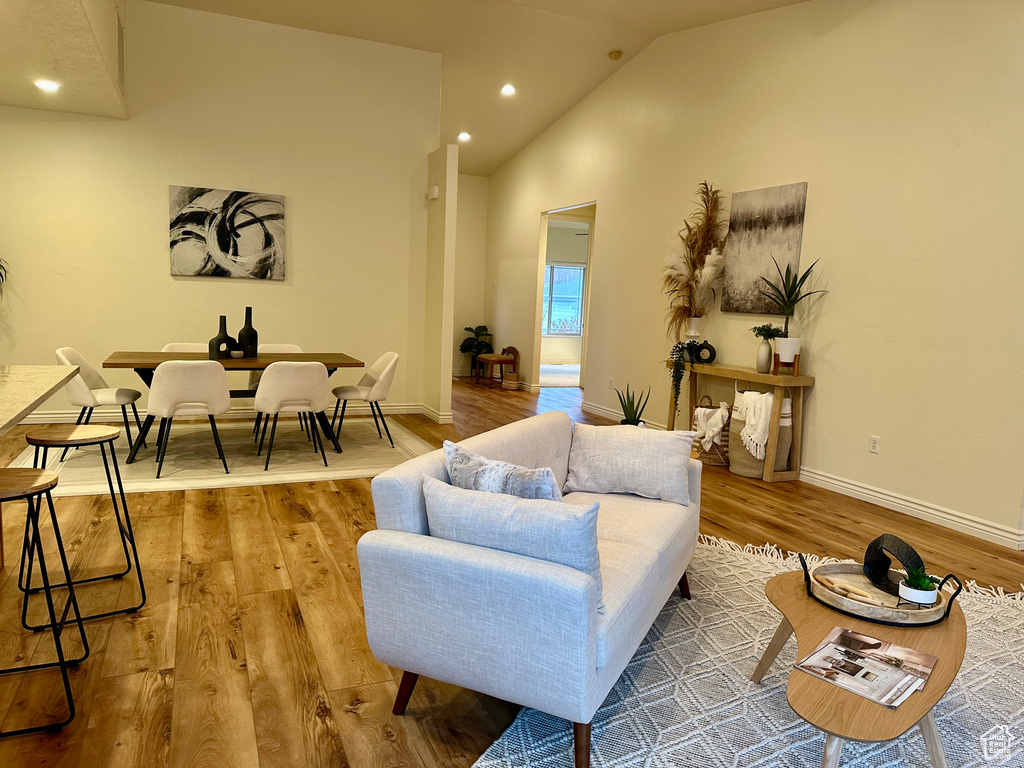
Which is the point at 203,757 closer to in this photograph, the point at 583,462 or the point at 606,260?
the point at 583,462

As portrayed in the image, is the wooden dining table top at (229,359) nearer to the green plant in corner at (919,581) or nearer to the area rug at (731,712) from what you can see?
the area rug at (731,712)

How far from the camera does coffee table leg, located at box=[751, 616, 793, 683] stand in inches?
79.2

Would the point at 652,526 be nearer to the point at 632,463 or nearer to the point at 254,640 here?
the point at 632,463

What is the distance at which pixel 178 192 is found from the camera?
5676mm

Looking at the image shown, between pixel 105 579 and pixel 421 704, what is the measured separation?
5.20ft

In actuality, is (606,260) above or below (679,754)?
above

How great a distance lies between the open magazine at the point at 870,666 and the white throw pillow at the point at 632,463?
2.90 ft

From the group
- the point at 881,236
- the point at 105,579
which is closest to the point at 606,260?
the point at 881,236

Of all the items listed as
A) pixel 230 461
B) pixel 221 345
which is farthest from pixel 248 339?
pixel 230 461

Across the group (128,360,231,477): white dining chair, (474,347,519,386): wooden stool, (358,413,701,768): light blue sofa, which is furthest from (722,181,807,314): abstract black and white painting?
(474,347,519,386): wooden stool

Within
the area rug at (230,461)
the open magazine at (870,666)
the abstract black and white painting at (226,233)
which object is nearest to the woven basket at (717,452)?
the area rug at (230,461)

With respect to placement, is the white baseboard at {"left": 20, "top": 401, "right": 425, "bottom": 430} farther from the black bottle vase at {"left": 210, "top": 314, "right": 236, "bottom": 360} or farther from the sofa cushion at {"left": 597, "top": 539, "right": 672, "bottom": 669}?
the sofa cushion at {"left": 597, "top": 539, "right": 672, "bottom": 669}

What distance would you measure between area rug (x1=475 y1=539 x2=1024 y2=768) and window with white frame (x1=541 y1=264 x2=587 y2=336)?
36.0 ft

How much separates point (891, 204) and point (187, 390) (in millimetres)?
4524
